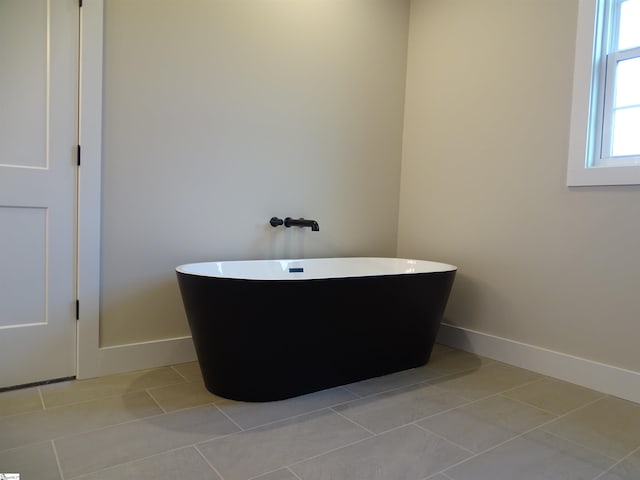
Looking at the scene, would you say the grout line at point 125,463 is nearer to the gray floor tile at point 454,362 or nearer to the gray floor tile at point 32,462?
the gray floor tile at point 32,462

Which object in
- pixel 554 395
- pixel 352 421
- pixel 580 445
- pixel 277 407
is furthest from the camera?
pixel 554 395

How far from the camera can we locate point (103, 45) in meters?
2.10

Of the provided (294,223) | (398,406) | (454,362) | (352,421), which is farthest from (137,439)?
(454,362)

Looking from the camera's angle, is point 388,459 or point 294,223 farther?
point 294,223

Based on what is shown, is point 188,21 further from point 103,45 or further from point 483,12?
point 483,12

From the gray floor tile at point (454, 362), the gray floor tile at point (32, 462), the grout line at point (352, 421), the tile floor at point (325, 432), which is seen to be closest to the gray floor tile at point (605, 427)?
the tile floor at point (325, 432)

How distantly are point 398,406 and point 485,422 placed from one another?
1.19ft

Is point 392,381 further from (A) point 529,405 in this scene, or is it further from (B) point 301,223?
(B) point 301,223

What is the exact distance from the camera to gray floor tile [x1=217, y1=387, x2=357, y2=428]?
5.77ft

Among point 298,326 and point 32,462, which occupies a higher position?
point 298,326

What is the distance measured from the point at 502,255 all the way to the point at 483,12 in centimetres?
154

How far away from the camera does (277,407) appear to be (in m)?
1.88

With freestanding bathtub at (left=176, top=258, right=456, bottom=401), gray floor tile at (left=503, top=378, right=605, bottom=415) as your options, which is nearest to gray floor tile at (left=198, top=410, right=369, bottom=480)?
freestanding bathtub at (left=176, top=258, right=456, bottom=401)

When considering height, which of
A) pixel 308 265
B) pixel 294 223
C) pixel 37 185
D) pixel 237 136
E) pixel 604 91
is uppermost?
pixel 604 91
